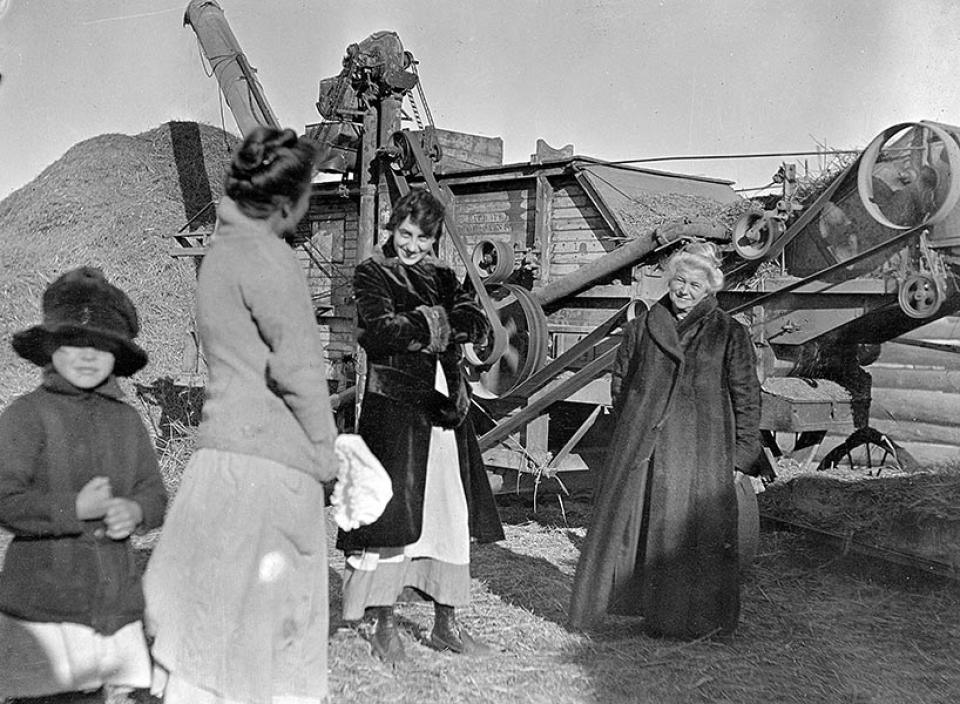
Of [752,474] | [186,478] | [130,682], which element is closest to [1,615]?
[130,682]

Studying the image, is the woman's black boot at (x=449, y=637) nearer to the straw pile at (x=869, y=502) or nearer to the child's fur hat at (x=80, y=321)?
the child's fur hat at (x=80, y=321)

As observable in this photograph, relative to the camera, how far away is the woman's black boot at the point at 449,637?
149 inches

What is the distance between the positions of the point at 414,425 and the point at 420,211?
2.67 feet

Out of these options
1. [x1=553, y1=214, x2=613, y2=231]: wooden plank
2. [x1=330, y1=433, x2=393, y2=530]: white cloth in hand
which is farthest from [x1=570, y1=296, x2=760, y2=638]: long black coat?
[x1=553, y1=214, x2=613, y2=231]: wooden plank

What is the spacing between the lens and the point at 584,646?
13.1 feet

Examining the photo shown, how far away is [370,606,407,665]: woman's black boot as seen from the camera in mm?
3631

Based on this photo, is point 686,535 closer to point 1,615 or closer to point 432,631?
point 432,631

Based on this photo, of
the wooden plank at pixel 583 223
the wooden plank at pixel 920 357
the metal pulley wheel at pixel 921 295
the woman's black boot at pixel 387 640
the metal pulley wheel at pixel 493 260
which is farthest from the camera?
the wooden plank at pixel 920 357

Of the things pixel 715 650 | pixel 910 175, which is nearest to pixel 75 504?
pixel 715 650

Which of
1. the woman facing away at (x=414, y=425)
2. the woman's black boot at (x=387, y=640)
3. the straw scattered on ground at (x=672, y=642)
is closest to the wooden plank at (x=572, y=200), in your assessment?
the straw scattered on ground at (x=672, y=642)

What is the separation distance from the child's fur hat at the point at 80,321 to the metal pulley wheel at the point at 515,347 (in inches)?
133

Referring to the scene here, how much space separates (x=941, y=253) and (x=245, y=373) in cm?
411

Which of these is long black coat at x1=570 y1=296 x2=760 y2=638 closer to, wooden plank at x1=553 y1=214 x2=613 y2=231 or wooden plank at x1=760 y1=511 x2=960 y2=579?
wooden plank at x1=760 y1=511 x2=960 y2=579

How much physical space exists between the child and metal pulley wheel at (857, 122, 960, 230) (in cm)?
409
